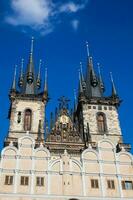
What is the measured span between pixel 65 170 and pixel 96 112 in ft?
56.2

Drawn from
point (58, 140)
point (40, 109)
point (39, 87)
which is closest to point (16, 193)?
point (58, 140)

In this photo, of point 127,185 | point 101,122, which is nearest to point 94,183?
point 127,185

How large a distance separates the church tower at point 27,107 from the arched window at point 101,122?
24.0 feet

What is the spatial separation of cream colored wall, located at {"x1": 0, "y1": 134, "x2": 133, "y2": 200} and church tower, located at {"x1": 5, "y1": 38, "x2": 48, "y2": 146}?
30.2 ft

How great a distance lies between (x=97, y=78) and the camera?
47156 millimetres

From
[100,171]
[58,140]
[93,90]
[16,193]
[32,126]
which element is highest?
[93,90]

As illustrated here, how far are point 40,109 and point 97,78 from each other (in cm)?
1123

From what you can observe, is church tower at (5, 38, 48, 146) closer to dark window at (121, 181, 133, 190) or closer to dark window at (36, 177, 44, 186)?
dark window at (36, 177, 44, 186)

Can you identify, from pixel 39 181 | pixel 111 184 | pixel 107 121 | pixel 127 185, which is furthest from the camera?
pixel 107 121

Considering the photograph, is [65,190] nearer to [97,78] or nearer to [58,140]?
[58,140]

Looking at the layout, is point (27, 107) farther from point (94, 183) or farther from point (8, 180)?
point (94, 183)

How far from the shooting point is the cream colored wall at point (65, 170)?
24.1 metres

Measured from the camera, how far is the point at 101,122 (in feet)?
134

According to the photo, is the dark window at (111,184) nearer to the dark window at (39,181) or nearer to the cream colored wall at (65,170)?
the cream colored wall at (65,170)
